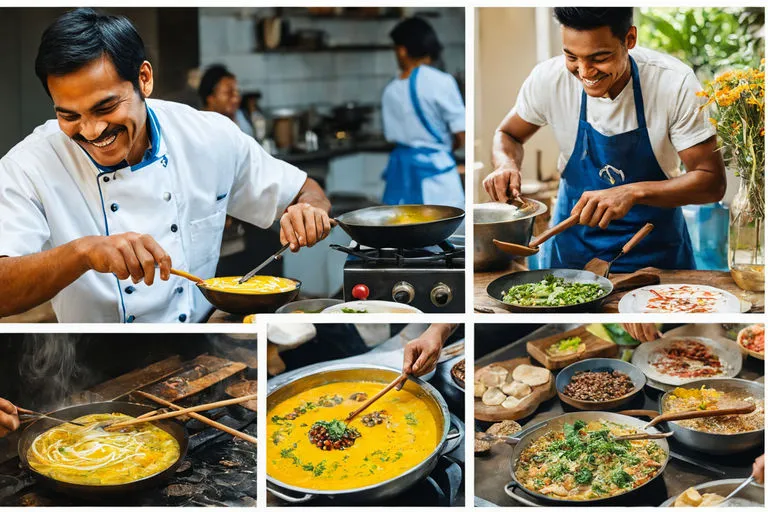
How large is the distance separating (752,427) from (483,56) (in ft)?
5.07

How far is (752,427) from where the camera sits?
101 inches

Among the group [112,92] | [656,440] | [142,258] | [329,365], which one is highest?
[112,92]

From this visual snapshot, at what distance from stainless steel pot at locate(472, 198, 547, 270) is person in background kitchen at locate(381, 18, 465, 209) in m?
0.83

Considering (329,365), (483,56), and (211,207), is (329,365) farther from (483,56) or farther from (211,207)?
(483,56)

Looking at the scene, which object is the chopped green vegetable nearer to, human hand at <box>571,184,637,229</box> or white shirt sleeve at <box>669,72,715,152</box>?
human hand at <box>571,184,637,229</box>

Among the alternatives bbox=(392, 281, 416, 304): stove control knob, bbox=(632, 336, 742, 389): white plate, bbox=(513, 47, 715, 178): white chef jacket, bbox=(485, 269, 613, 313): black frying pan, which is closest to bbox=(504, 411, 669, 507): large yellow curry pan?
bbox=(632, 336, 742, 389): white plate

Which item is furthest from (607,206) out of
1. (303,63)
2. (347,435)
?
(303,63)

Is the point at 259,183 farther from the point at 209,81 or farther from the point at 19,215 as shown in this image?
the point at 209,81

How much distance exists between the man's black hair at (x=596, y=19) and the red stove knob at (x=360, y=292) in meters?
1.09

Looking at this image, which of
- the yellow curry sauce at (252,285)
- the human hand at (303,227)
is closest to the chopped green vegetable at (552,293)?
the human hand at (303,227)

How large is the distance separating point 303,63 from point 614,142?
12.1ft

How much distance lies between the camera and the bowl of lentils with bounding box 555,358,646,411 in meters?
2.62

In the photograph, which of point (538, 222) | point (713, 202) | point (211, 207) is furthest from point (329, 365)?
point (713, 202)

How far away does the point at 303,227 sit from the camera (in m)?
2.57
